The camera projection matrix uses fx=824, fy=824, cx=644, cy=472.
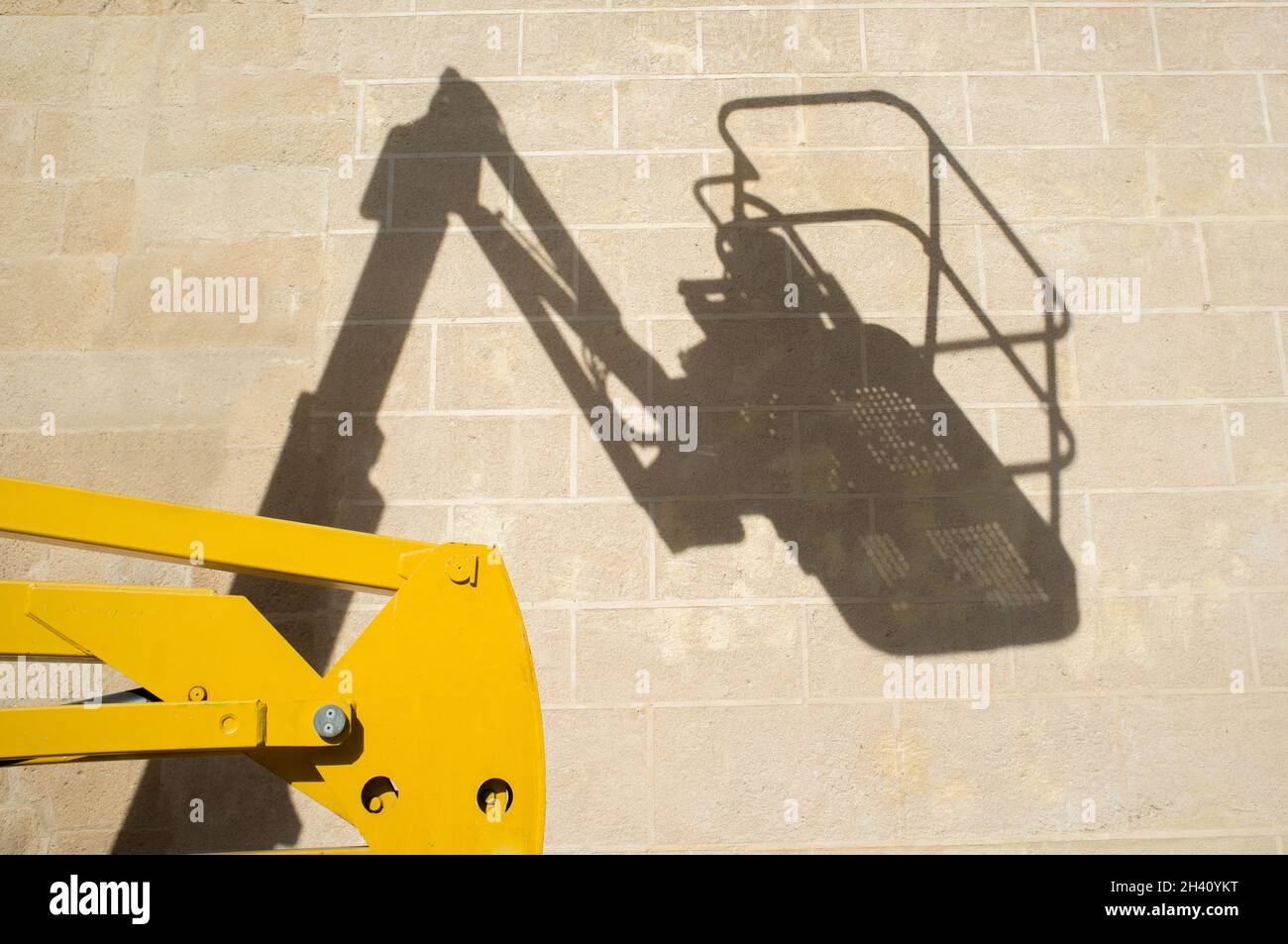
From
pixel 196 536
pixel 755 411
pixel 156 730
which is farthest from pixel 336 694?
pixel 755 411

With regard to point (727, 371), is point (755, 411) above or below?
below

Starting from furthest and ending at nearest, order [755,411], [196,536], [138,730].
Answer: [755,411], [196,536], [138,730]

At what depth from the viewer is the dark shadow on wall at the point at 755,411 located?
4832 millimetres

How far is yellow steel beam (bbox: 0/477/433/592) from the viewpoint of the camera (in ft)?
8.89

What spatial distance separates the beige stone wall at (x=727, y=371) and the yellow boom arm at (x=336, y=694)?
215 cm

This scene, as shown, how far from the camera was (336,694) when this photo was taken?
102 inches

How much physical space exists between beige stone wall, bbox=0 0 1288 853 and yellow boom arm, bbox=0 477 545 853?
2.15m

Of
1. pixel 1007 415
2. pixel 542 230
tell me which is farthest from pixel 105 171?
pixel 1007 415

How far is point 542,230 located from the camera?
5203 millimetres

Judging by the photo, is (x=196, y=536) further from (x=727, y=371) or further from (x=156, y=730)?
(x=727, y=371)

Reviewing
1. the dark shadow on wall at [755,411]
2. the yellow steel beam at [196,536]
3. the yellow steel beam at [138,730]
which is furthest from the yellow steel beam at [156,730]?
the dark shadow on wall at [755,411]

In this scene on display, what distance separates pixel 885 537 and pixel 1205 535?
6.36ft

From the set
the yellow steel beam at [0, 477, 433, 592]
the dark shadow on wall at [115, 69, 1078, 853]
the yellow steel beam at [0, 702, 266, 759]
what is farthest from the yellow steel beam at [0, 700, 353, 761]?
the dark shadow on wall at [115, 69, 1078, 853]

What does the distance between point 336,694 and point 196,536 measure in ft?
2.34
